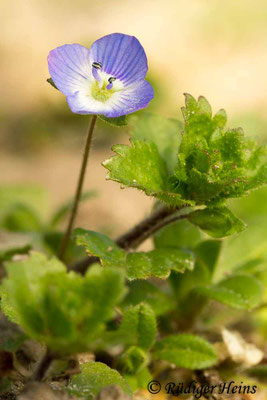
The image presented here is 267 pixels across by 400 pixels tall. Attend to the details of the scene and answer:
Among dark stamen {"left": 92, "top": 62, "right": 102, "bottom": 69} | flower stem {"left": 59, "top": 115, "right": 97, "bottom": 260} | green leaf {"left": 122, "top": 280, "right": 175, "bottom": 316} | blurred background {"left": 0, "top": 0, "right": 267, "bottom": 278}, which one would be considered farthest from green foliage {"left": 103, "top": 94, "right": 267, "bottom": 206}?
blurred background {"left": 0, "top": 0, "right": 267, "bottom": 278}

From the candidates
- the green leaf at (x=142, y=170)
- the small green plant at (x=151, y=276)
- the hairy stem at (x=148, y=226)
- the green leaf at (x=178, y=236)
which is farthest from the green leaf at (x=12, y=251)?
the green leaf at (x=142, y=170)

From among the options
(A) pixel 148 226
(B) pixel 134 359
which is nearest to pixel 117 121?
(A) pixel 148 226

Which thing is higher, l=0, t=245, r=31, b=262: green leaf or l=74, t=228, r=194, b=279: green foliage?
l=74, t=228, r=194, b=279: green foliage

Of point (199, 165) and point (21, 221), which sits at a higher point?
point (199, 165)

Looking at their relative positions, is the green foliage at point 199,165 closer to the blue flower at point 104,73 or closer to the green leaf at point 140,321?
the blue flower at point 104,73

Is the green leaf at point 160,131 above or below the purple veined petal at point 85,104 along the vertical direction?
below

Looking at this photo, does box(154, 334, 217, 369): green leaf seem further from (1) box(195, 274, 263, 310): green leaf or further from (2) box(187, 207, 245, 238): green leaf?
(2) box(187, 207, 245, 238): green leaf

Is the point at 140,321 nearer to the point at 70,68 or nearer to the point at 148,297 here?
the point at 148,297
